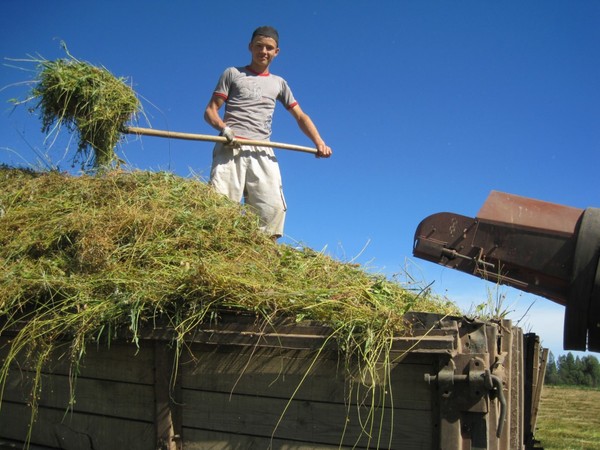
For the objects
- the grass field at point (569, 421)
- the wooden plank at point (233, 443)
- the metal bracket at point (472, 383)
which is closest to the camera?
the metal bracket at point (472, 383)

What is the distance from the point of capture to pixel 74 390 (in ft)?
9.94

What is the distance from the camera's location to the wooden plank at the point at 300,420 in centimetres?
244

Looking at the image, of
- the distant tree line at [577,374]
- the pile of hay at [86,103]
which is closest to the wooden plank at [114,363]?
the pile of hay at [86,103]

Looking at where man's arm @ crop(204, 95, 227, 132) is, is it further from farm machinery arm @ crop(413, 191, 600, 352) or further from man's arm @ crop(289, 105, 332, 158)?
farm machinery arm @ crop(413, 191, 600, 352)

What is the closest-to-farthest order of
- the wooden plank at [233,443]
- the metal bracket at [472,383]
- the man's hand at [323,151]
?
the metal bracket at [472,383] → the wooden plank at [233,443] → the man's hand at [323,151]

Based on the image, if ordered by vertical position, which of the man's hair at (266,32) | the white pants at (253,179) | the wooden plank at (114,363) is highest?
the man's hair at (266,32)

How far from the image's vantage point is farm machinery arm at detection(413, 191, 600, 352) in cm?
462

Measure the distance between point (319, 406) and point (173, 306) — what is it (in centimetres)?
80

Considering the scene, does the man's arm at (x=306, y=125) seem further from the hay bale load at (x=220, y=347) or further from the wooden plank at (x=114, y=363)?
the wooden plank at (x=114, y=363)

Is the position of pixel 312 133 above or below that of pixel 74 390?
above

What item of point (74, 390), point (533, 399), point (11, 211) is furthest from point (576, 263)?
point (11, 211)

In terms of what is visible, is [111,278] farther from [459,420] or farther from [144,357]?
[459,420]

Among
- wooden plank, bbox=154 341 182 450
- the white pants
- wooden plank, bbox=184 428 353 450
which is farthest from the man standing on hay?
wooden plank, bbox=184 428 353 450

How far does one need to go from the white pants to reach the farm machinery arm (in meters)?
1.27
